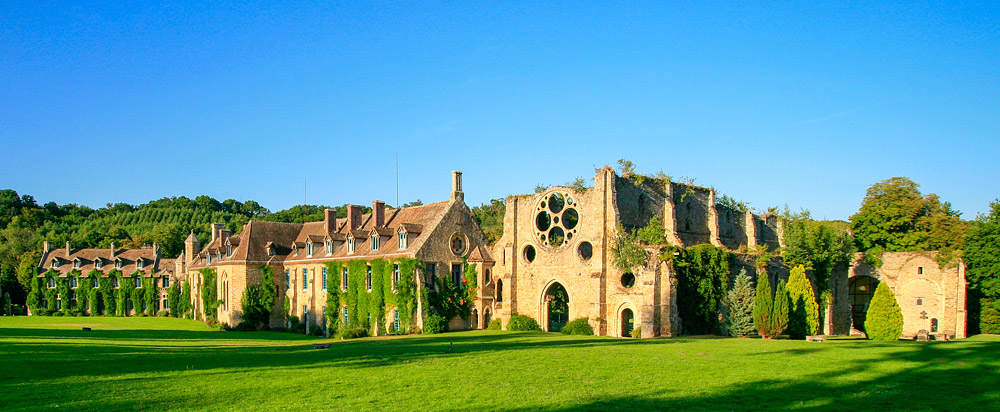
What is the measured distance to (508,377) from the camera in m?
21.0

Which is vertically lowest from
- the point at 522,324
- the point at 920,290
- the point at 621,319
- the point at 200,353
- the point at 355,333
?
the point at 355,333

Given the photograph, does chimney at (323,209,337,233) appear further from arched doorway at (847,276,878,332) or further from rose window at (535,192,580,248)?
arched doorway at (847,276,878,332)

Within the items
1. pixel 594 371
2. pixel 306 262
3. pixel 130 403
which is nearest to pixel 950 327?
pixel 594 371

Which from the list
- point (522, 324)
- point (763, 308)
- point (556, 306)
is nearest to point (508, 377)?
point (763, 308)

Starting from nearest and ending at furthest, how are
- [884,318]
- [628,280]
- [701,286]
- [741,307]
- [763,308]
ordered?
[763,308], [884,318], [741,307], [701,286], [628,280]

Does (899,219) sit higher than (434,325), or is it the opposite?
(899,219)

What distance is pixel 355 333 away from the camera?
44.1 m

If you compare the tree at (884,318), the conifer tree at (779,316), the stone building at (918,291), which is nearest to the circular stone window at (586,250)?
the conifer tree at (779,316)

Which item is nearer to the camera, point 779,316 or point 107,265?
point 779,316

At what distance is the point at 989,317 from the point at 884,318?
13.8m

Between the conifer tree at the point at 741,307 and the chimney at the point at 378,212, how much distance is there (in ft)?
74.7

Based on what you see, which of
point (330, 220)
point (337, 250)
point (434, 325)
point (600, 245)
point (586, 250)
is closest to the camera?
point (600, 245)

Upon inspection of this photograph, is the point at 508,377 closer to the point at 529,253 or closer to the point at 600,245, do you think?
the point at 600,245

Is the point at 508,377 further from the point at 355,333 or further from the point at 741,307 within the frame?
the point at 355,333
